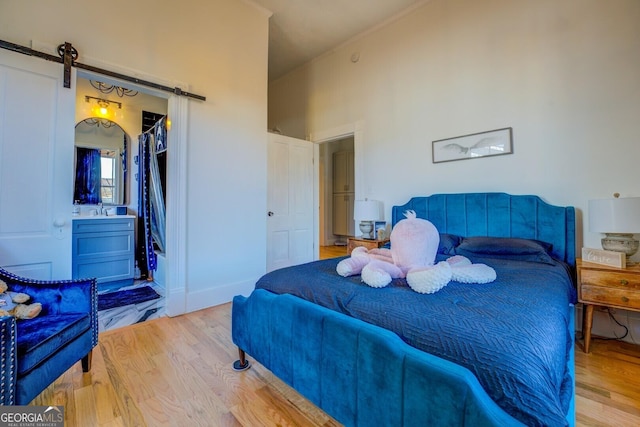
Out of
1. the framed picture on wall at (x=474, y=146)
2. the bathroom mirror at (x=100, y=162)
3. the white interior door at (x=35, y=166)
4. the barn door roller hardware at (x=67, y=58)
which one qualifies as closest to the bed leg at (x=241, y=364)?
the white interior door at (x=35, y=166)

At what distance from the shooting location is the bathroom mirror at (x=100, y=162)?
381 cm

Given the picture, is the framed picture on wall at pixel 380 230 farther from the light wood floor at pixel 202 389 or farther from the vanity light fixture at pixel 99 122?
the vanity light fixture at pixel 99 122

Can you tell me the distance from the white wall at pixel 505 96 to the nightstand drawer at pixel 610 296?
0.58m

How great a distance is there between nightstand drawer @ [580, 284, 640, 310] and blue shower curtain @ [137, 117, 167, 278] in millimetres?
4070

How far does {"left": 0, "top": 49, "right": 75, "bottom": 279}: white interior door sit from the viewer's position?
1.94 metres

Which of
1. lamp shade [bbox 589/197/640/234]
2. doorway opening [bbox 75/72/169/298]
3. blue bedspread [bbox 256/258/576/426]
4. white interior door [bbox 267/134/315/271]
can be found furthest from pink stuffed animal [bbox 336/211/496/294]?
doorway opening [bbox 75/72/169/298]

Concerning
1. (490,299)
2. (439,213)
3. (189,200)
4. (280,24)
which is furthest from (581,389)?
(280,24)

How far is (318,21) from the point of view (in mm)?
3588

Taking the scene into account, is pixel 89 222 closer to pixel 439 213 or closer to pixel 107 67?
→ pixel 107 67

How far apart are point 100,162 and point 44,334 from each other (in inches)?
132

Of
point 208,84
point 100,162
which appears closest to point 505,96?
point 208,84

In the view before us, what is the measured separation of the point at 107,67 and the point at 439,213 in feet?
11.0

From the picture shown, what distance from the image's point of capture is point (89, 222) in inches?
131

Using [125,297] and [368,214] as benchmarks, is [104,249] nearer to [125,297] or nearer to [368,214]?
[125,297]
